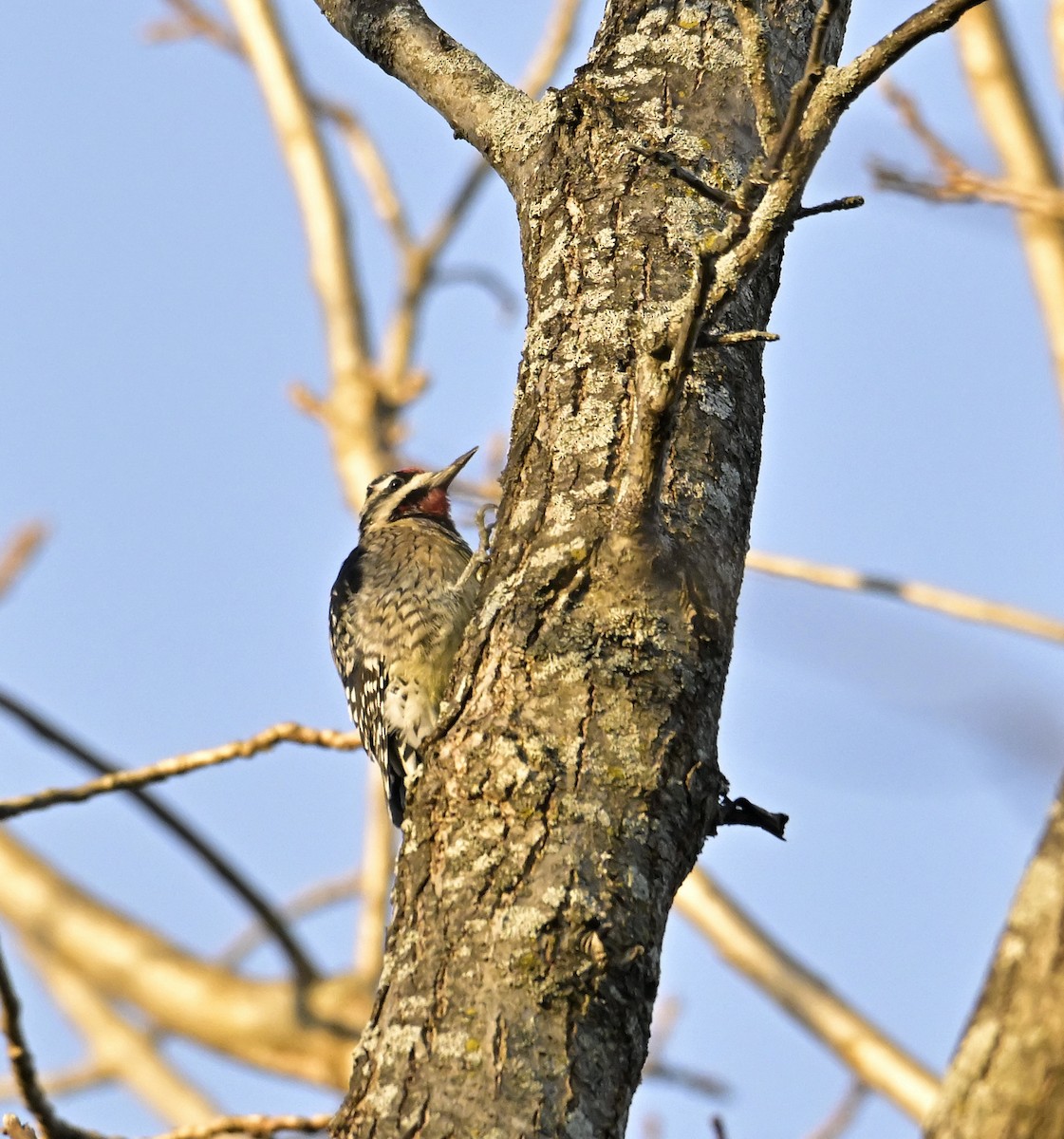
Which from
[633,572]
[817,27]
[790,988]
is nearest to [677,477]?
[633,572]

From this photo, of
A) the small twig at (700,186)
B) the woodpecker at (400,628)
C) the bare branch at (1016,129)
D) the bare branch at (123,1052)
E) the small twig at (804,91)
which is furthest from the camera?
the bare branch at (123,1052)

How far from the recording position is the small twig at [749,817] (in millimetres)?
2652

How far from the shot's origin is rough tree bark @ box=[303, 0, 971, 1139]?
2.26 m

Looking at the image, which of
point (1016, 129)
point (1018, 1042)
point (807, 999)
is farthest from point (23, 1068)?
point (1016, 129)

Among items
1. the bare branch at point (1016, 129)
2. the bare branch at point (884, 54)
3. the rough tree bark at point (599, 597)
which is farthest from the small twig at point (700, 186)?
the bare branch at point (1016, 129)

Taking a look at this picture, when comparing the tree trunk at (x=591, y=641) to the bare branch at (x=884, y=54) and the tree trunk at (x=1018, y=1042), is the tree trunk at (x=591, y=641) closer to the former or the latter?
the bare branch at (x=884, y=54)

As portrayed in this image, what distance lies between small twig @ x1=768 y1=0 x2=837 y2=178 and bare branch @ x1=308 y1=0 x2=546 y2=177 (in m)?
1.13

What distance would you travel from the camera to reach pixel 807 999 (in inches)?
246

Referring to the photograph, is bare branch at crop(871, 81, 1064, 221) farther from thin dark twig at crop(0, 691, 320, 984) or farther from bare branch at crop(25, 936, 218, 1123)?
bare branch at crop(25, 936, 218, 1123)

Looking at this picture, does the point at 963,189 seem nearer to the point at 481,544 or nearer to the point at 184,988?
the point at 481,544

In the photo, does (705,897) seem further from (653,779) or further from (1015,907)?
(653,779)

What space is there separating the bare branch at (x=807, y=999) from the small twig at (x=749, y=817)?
297 centimetres

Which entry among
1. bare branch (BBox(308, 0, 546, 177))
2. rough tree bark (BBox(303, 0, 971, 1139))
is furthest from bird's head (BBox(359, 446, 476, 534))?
rough tree bark (BBox(303, 0, 971, 1139))

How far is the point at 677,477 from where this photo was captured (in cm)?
278
